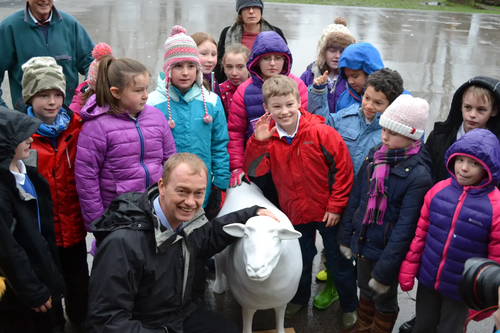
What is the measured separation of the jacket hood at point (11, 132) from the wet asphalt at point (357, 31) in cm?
308

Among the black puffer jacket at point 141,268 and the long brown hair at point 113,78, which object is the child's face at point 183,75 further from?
the black puffer jacket at point 141,268

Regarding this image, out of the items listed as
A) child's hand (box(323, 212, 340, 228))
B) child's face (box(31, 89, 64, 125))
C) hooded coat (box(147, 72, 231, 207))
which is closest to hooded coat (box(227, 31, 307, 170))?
hooded coat (box(147, 72, 231, 207))

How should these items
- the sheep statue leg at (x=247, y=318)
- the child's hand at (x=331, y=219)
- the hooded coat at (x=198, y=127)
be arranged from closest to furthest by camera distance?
the sheep statue leg at (x=247, y=318)
the child's hand at (x=331, y=219)
the hooded coat at (x=198, y=127)

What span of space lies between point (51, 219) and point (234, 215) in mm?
1216

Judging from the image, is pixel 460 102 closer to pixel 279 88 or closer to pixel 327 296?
pixel 279 88

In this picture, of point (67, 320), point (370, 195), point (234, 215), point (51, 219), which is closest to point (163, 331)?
point (234, 215)

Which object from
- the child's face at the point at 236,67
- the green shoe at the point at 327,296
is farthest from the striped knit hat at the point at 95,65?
the green shoe at the point at 327,296

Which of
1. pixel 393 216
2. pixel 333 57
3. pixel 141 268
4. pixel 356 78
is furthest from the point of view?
pixel 333 57

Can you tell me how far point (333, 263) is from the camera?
3859mm

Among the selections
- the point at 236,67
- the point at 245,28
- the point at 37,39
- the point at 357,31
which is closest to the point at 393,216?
the point at 236,67

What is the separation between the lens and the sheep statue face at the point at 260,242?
9.94 feet

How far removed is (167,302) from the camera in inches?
118

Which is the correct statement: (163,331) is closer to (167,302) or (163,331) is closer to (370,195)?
(167,302)

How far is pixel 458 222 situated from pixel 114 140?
232 cm
